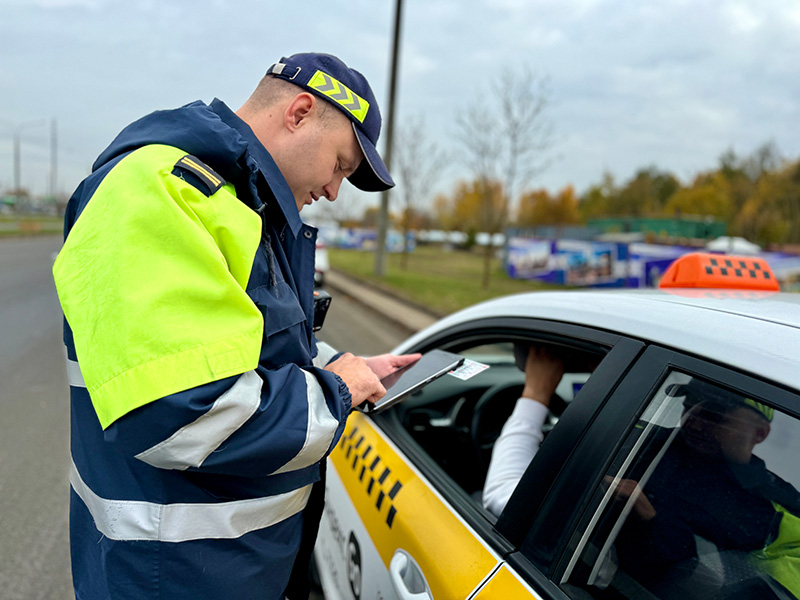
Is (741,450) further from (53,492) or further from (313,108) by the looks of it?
(53,492)

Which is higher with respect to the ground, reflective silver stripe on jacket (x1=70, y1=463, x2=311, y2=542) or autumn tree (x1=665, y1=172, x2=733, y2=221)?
autumn tree (x1=665, y1=172, x2=733, y2=221)

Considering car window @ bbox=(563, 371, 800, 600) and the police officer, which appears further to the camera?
car window @ bbox=(563, 371, 800, 600)

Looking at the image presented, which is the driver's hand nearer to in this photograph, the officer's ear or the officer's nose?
the officer's nose

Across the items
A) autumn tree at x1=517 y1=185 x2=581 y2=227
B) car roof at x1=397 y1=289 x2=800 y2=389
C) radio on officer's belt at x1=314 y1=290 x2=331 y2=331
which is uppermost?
autumn tree at x1=517 y1=185 x2=581 y2=227

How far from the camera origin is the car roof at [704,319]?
100 cm

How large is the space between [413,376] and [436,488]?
0.31 metres

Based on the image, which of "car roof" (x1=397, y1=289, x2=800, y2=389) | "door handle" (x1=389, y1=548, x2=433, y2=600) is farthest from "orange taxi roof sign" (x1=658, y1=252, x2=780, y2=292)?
"door handle" (x1=389, y1=548, x2=433, y2=600)

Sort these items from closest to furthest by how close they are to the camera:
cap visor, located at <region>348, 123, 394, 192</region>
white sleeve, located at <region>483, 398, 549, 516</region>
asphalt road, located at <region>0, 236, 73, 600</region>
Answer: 1. cap visor, located at <region>348, 123, 394, 192</region>
2. white sleeve, located at <region>483, 398, 549, 516</region>
3. asphalt road, located at <region>0, 236, 73, 600</region>

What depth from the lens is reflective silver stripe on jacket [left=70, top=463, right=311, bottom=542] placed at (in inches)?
43.0

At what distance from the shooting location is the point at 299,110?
4.21ft

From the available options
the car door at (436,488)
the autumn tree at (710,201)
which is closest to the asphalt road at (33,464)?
the car door at (436,488)

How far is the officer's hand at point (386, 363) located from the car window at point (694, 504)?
2.31 ft

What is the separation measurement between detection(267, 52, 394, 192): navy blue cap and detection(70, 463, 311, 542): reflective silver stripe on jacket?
0.86 meters

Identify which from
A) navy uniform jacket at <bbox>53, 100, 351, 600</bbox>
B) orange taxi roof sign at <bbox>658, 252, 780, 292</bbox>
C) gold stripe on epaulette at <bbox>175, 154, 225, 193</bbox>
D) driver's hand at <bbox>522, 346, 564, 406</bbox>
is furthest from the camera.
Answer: driver's hand at <bbox>522, 346, 564, 406</bbox>
